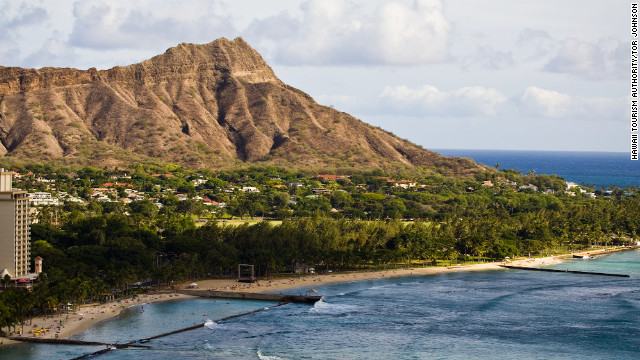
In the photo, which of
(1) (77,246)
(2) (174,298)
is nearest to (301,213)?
(1) (77,246)

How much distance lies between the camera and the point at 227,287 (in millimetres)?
106688

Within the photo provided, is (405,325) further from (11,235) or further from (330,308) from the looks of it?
(11,235)

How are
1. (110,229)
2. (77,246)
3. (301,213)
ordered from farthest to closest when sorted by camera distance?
1. (301,213)
2. (110,229)
3. (77,246)

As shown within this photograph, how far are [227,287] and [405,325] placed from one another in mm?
26195

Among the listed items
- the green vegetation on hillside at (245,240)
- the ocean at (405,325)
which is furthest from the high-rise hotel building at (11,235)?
the ocean at (405,325)

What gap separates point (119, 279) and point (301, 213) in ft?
252

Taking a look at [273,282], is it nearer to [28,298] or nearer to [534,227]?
[28,298]

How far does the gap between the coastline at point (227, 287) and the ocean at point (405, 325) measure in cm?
186

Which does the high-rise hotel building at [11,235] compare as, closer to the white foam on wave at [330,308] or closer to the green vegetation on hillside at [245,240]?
the green vegetation on hillside at [245,240]

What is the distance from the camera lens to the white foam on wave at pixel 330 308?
95.5 meters

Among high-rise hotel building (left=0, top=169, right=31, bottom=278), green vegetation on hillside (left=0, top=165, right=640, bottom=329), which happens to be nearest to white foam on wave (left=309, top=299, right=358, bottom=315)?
green vegetation on hillside (left=0, top=165, right=640, bottom=329)

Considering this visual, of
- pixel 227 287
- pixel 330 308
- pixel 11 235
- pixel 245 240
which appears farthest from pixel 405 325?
pixel 11 235

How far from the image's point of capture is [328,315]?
94000 millimetres

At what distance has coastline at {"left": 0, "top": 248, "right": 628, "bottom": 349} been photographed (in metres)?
85.2
